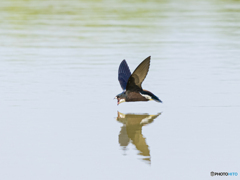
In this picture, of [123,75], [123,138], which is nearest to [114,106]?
[123,75]

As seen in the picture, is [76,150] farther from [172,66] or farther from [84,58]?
[84,58]

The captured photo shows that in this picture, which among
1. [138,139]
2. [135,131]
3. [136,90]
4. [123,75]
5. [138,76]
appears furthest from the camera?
[123,75]

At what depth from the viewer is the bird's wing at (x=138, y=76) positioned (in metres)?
7.53

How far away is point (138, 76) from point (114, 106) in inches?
20.7

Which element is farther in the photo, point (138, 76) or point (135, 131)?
point (138, 76)

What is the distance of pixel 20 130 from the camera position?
22.0 feet

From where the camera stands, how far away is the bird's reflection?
6007 millimetres

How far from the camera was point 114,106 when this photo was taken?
782cm

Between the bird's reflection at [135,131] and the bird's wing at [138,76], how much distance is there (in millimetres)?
411

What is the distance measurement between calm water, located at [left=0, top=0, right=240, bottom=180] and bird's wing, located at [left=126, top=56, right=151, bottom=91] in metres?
0.29

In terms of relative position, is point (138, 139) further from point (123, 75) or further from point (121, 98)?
point (123, 75)

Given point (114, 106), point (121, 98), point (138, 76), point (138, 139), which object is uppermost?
point (138, 76)

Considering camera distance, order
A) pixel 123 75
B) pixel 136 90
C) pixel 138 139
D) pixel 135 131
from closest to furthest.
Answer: pixel 138 139, pixel 135 131, pixel 136 90, pixel 123 75

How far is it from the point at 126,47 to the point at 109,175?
26.3ft
